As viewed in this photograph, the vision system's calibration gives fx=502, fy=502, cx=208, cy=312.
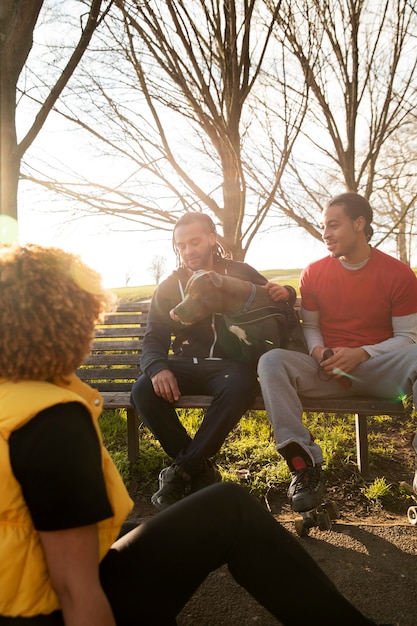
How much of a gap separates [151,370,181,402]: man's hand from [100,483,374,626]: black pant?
177 cm

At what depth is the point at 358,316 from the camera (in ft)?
11.9

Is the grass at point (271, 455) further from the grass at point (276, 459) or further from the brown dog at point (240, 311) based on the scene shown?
the brown dog at point (240, 311)

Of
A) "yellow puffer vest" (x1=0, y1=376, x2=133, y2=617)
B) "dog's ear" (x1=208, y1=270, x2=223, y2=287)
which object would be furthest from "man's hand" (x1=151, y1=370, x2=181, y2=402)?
"yellow puffer vest" (x1=0, y1=376, x2=133, y2=617)

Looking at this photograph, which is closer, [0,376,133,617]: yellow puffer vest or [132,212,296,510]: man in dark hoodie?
[0,376,133,617]: yellow puffer vest

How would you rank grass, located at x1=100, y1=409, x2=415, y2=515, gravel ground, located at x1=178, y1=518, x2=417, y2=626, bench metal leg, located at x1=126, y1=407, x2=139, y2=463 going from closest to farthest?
1. gravel ground, located at x1=178, y1=518, x2=417, y2=626
2. grass, located at x1=100, y1=409, x2=415, y2=515
3. bench metal leg, located at x1=126, y1=407, x2=139, y2=463

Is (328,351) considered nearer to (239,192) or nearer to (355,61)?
(239,192)

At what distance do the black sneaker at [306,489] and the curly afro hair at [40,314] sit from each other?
180 centimetres

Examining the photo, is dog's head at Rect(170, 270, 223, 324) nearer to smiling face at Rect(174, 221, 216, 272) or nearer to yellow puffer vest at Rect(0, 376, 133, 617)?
smiling face at Rect(174, 221, 216, 272)

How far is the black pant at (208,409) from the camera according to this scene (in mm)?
3074

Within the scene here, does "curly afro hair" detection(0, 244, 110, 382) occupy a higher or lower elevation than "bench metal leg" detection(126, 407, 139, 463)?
higher

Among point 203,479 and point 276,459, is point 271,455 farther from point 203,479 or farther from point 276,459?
point 203,479

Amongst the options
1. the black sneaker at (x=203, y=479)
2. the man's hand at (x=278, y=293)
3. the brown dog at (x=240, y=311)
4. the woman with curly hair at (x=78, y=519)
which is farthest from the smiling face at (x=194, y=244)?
the woman with curly hair at (x=78, y=519)

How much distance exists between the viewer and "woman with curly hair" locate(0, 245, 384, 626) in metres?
1.09

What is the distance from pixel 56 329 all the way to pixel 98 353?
3470 mm
